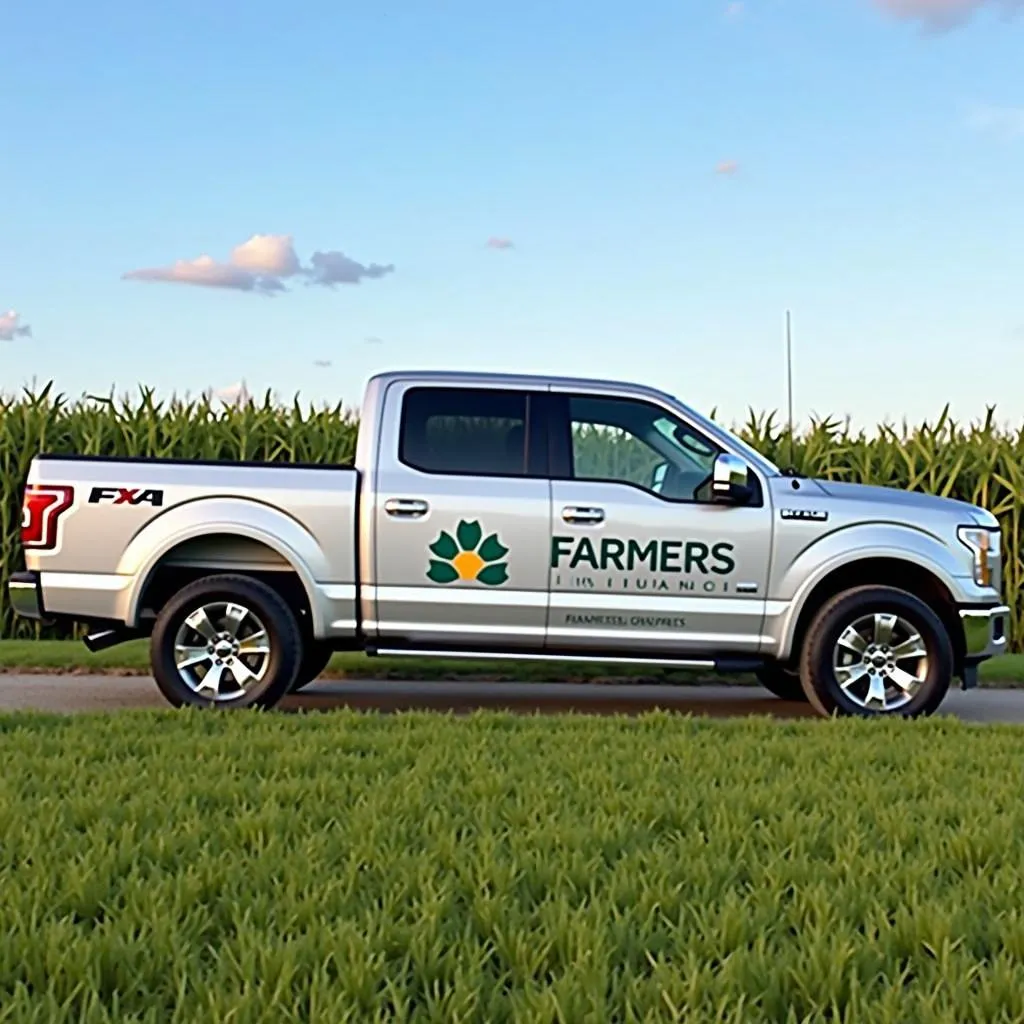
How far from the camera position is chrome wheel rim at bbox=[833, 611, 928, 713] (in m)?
8.30

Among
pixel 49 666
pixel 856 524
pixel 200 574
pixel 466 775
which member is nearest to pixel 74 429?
pixel 49 666

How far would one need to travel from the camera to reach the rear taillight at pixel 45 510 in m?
8.10

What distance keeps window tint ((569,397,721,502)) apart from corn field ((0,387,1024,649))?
7.22 m

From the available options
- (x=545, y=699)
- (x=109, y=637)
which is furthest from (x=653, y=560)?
(x=109, y=637)

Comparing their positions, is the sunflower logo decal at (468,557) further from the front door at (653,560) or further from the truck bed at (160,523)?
the truck bed at (160,523)

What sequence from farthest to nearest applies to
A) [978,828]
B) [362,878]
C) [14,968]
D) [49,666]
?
[49,666]
[978,828]
[362,878]
[14,968]

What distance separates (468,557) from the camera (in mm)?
8266

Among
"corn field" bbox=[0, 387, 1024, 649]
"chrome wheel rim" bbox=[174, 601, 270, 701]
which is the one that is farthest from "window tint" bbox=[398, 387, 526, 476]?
"corn field" bbox=[0, 387, 1024, 649]

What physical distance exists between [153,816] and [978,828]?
2975 millimetres

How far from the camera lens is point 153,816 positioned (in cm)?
471

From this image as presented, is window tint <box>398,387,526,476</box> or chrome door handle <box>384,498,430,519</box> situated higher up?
window tint <box>398,387,526,476</box>

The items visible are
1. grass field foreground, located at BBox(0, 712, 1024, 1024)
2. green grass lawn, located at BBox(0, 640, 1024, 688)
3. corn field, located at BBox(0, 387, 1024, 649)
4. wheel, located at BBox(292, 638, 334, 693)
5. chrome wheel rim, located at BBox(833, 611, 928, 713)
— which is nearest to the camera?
grass field foreground, located at BBox(0, 712, 1024, 1024)

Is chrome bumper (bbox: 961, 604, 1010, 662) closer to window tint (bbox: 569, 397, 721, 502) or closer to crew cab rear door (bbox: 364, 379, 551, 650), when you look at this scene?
window tint (bbox: 569, 397, 721, 502)

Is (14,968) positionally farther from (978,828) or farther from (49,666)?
(49,666)
